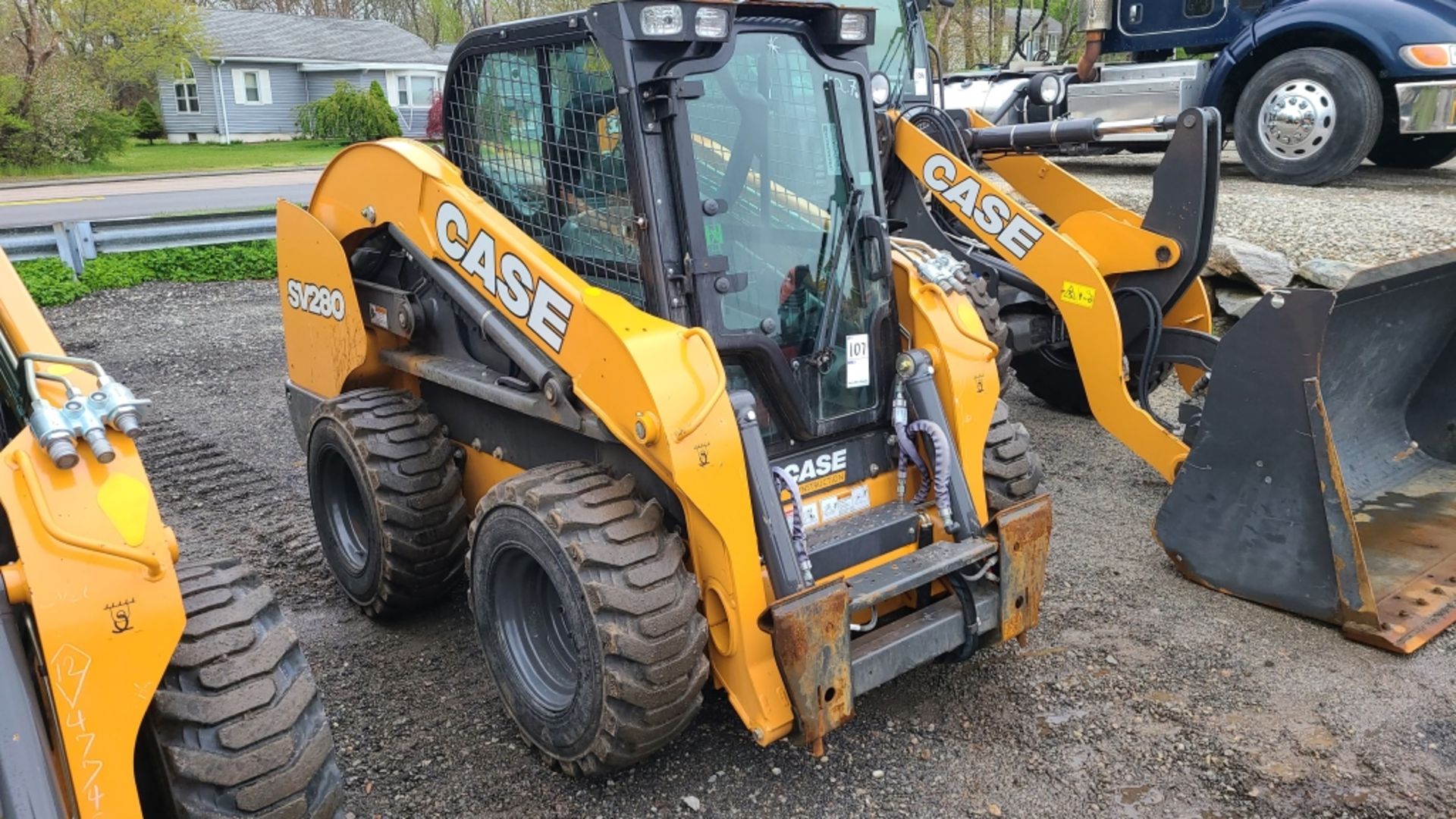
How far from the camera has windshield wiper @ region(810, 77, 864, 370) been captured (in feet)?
11.2

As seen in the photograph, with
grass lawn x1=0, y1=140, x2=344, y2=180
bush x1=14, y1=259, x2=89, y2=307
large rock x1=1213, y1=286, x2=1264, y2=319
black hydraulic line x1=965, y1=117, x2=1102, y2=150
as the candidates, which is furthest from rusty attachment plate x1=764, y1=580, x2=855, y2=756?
grass lawn x1=0, y1=140, x2=344, y2=180

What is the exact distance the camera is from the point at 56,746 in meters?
1.96

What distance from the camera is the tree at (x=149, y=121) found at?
3284cm

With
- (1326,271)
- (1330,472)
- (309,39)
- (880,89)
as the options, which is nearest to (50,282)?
(880,89)

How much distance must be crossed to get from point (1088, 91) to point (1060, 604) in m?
6.87

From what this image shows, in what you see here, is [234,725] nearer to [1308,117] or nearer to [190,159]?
[1308,117]

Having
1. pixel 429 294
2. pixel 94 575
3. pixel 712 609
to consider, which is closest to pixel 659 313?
pixel 712 609

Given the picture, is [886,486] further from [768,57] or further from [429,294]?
[429,294]

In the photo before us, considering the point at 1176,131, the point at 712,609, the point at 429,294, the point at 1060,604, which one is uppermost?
the point at 1176,131

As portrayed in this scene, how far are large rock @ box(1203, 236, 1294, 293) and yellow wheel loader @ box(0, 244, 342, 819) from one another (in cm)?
632

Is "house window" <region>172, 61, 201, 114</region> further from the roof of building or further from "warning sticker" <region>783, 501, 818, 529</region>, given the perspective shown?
"warning sticker" <region>783, 501, 818, 529</region>

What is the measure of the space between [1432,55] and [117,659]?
911 cm

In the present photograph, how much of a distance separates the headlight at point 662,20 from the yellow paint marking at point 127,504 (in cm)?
174

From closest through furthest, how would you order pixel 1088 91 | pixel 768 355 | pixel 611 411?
pixel 611 411 < pixel 768 355 < pixel 1088 91
